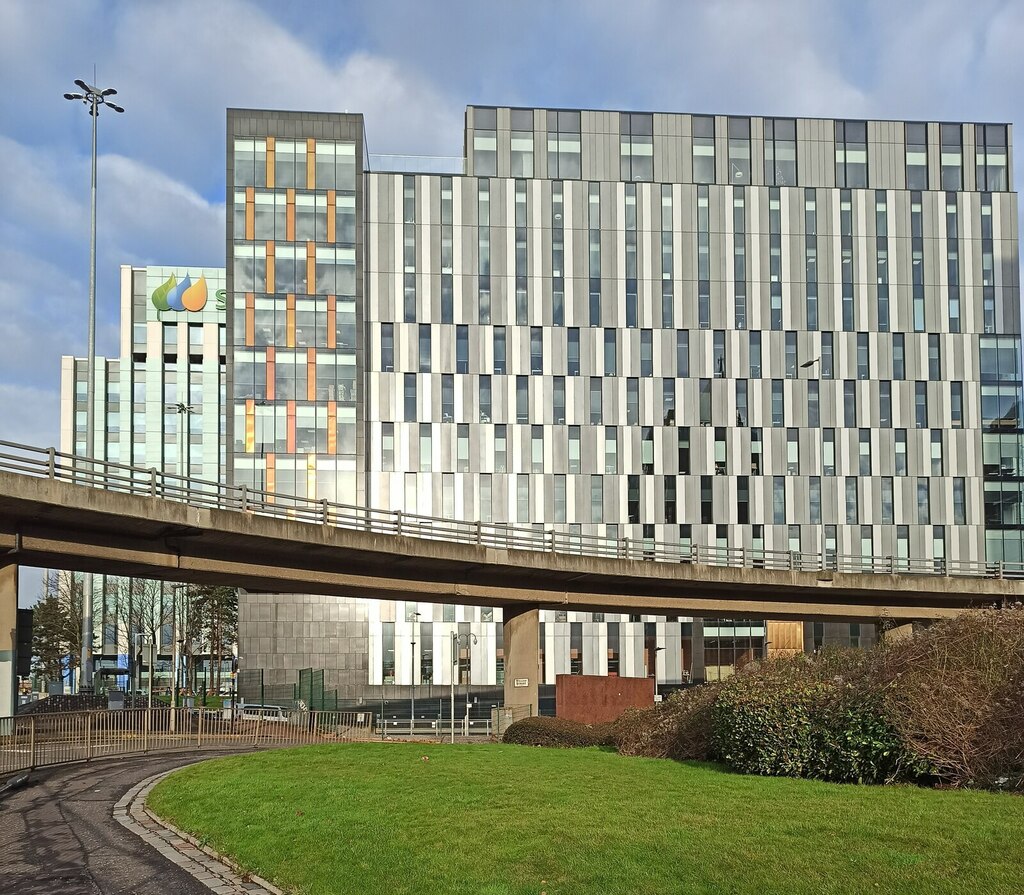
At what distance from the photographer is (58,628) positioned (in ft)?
335

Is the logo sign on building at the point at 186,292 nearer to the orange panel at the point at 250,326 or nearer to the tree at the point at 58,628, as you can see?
the tree at the point at 58,628

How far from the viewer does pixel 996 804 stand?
15.8 meters

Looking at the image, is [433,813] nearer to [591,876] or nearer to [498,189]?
[591,876]

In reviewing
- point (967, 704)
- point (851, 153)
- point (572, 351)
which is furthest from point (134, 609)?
point (967, 704)

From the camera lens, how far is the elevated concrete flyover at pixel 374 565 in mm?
31016

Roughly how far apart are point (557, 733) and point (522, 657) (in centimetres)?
1161

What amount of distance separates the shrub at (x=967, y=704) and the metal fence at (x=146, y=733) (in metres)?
21.6

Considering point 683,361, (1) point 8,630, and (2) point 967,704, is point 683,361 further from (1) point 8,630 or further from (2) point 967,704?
(2) point 967,704

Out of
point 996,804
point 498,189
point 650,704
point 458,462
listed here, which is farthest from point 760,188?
point 996,804

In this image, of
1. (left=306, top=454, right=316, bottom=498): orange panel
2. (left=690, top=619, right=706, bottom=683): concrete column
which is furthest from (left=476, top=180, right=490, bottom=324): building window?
(left=690, top=619, right=706, bottom=683): concrete column

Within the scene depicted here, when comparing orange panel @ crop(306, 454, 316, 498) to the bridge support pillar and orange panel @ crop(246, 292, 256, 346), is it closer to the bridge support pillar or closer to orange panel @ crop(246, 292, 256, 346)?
orange panel @ crop(246, 292, 256, 346)

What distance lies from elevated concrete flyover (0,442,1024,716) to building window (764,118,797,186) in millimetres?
40400

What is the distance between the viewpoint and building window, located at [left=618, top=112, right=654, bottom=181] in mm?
88625

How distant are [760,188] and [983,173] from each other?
18691 mm
